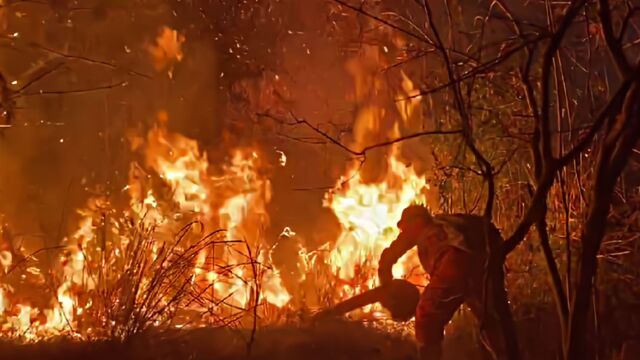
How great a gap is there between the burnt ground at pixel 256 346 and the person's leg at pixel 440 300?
1.38 ft

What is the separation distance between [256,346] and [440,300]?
52.8 inches

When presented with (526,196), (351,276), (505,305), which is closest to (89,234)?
(351,276)

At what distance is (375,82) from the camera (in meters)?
8.07

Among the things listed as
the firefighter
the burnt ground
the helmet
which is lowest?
the burnt ground

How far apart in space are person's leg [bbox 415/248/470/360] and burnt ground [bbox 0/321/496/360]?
420mm

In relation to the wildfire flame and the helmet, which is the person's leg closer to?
the helmet

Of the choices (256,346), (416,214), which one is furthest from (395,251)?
(256,346)

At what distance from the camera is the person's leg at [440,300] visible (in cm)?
466

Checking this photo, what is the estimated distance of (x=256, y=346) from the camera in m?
5.04

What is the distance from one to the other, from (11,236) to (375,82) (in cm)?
427

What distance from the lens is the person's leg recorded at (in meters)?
4.66

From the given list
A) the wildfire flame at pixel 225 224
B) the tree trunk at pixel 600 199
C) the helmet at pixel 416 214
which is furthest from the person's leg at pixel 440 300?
the wildfire flame at pixel 225 224

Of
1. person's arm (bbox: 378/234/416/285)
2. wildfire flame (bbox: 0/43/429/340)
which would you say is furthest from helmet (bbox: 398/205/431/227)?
wildfire flame (bbox: 0/43/429/340)

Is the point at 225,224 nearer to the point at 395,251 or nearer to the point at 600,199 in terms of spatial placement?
the point at 395,251
